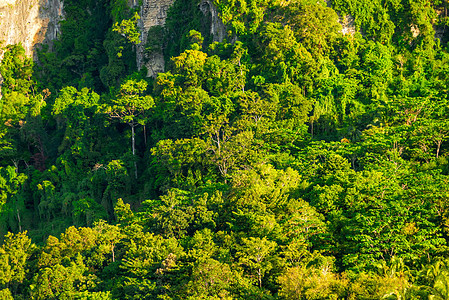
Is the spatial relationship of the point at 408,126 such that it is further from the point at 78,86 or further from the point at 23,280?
the point at 78,86

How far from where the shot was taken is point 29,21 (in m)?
64.0

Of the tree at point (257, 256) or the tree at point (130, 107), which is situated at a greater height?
the tree at point (130, 107)

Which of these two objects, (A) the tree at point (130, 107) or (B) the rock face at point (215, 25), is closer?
(A) the tree at point (130, 107)

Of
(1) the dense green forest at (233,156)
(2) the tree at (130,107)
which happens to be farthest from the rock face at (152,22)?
(2) the tree at (130,107)

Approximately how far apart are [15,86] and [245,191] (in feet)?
106

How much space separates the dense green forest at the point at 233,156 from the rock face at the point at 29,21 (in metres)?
1.34

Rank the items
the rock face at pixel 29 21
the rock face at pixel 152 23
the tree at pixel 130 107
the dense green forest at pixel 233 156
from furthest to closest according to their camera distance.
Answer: the rock face at pixel 29 21 → the rock face at pixel 152 23 → the tree at pixel 130 107 → the dense green forest at pixel 233 156

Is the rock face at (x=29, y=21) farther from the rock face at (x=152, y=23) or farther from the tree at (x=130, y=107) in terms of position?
the tree at (x=130, y=107)

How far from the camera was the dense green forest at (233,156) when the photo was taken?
101ft

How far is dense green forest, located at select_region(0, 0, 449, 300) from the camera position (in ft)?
101

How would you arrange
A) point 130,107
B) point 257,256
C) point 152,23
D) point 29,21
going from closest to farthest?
point 257,256 < point 130,107 < point 152,23 < point 29,21

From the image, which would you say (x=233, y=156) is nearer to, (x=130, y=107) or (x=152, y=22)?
(x=130, y=107)

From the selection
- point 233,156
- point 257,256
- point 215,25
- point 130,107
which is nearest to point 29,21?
point 130,107

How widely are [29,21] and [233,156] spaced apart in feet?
103
